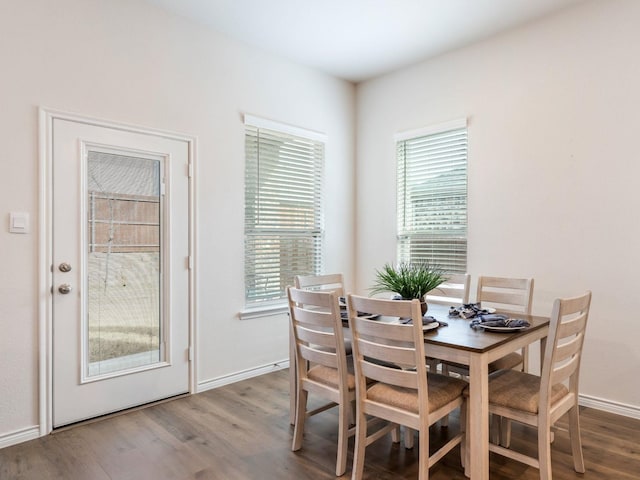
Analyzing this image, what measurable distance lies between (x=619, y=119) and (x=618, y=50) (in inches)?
19.3

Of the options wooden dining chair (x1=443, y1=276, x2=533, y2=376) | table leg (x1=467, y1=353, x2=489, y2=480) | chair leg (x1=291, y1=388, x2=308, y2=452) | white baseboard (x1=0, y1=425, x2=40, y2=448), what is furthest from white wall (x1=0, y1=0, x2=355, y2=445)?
table leg (x1=467, y1=353, x2=489, y2=480)

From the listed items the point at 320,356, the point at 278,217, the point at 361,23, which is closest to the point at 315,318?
the point at 320,356

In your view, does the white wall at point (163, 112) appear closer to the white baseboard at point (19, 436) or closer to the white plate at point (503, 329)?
the white baseboard at point (19, 436)

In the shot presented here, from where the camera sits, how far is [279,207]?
157 inches

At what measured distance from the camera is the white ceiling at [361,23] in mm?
3086

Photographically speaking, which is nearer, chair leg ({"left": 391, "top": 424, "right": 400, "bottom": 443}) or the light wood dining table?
the light wood dining table

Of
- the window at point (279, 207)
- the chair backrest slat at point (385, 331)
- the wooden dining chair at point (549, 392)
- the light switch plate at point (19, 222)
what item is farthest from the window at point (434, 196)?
the light switch plate at point (19, 222)

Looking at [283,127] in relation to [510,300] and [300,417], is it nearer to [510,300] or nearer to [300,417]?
[510,300]

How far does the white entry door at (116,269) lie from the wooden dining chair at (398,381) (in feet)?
5.83

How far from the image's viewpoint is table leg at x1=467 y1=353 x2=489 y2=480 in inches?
71.7

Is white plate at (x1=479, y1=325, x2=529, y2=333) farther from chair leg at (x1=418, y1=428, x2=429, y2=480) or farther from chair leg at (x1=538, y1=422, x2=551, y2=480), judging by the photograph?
chair leg at (x1=418, y1=428, x2=429, y2=480)

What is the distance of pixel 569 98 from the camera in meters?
3.13

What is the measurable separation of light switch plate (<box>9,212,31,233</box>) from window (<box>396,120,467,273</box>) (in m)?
3.16

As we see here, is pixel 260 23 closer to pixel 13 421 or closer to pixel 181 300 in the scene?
pixel 181 300
